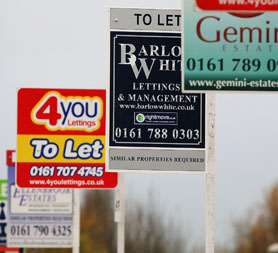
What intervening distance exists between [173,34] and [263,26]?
12.1ft

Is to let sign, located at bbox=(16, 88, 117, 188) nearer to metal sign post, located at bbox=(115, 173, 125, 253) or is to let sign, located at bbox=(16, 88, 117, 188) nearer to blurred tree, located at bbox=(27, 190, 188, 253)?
metal sign post, located at bbox=(115, 173, 125, 253)

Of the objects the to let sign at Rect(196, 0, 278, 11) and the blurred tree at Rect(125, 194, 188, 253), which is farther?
the blurred tree at Rect(125, 194, 188, 253)

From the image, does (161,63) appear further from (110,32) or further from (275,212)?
(275,212)

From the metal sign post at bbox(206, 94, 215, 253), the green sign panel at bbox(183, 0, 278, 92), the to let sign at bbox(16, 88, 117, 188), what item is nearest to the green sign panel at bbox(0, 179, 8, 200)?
the to let sign at bbox(16, 88, 117, 188)

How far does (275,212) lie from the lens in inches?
1800

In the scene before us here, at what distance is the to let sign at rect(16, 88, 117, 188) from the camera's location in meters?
25.4

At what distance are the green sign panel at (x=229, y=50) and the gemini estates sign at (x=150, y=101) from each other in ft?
10.6

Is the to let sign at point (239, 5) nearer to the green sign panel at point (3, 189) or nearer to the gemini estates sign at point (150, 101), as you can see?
the gemini estates sign at point (150, 101)

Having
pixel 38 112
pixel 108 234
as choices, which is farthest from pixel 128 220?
pixel 38 112

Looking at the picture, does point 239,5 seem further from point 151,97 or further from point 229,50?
point 151,97

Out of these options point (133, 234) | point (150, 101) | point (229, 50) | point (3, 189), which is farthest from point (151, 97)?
point (133, 234)

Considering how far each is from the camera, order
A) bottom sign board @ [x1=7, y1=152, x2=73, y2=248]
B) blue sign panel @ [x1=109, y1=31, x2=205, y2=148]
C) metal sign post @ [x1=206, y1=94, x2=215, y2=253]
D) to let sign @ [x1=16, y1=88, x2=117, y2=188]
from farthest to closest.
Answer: bottom sign board @ [x1=7, y1=152, x2=73, y2=248], to let sign @ [x1=16, y1=88, x2=117, y2=188], blue sign panel @ [x1=109, y1=31, x2=205, y2=148], metal sign post @ [x1=206, y1=94, x2=215, y2=253]

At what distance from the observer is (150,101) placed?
18.1 metres

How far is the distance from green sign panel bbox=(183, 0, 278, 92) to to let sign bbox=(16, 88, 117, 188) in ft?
35.6
